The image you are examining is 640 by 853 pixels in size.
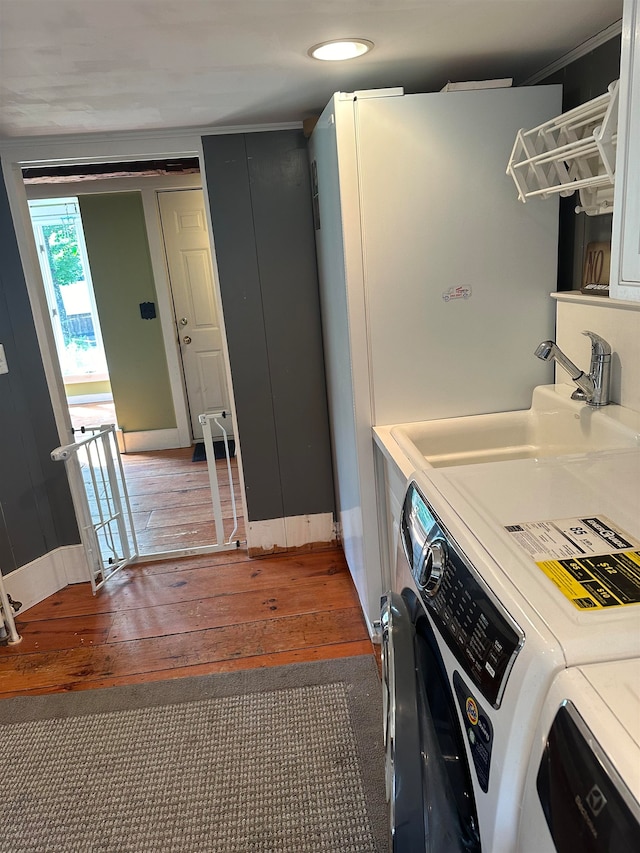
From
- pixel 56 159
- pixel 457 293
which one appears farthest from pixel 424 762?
pixel 56 159

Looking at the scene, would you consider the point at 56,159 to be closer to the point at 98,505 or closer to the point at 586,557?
the point at 98,505

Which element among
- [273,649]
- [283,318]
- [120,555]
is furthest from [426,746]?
[120,555]

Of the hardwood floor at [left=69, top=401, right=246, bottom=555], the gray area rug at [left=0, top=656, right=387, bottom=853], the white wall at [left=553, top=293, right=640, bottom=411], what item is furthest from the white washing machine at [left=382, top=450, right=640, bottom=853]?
the hardwood floor at [left=69, top=401, right=246, bottom=555]

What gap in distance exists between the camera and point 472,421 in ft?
6.32

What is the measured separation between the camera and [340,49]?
1.52 m

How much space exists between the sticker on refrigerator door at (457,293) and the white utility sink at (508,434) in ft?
1.32

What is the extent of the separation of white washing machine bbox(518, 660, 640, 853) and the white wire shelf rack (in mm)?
1099

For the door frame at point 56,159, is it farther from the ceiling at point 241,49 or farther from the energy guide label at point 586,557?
the energy guide label at point 586,557

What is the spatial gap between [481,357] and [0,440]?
6.70 feet

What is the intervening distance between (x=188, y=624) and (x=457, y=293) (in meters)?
1.73

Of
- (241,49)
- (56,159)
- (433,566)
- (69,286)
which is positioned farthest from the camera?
(69,286)

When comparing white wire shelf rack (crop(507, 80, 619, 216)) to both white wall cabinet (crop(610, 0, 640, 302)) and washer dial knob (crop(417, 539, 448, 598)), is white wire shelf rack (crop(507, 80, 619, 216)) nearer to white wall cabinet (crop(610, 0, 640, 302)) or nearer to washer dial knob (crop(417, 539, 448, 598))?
white wall cabinet (crop(610, 0, 640, 302))

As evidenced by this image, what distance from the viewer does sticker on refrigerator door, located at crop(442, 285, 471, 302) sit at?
1.87 m

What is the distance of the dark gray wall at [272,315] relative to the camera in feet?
Result: 8.11
